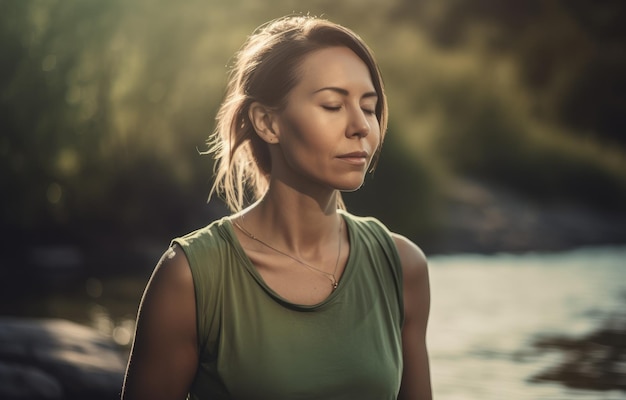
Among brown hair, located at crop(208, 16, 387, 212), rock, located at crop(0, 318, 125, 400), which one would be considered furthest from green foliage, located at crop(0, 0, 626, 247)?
brown hair, located at crop(208, 16, 387, 212)

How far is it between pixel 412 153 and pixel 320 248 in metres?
16.2

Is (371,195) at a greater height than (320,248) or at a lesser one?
greater

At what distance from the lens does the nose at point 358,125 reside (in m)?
2.20

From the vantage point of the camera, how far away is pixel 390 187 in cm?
1795

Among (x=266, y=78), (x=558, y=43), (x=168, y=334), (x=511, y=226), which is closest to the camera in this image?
(x=168, y=334)

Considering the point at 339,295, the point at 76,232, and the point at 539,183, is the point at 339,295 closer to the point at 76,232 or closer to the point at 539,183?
the point at 76,232

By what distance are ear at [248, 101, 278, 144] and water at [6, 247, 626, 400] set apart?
13.9 ft

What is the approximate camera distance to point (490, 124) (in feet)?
77.9

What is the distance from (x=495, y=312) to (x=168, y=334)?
25.5 ft

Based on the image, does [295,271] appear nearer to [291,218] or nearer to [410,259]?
[291,218]

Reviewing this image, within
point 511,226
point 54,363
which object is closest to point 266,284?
point 54,363

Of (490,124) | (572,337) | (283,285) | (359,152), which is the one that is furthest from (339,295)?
(490,124)

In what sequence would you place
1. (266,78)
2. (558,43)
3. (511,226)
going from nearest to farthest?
(266,78)
(511,226)
(558,43)

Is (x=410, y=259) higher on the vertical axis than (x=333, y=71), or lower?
lower
